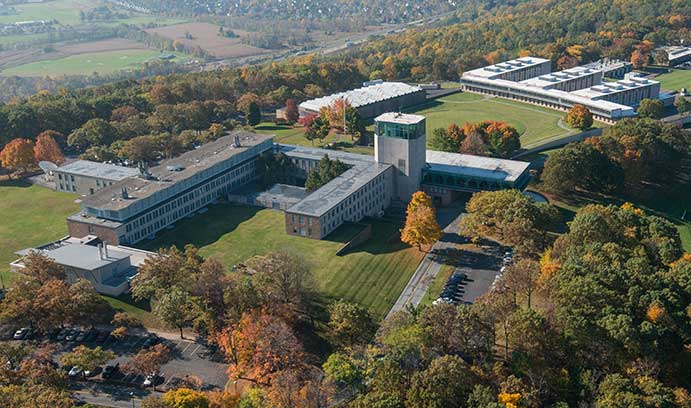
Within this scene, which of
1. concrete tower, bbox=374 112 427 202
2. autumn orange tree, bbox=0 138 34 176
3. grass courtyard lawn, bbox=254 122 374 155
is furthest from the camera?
grass courtyard lawn, bbox=254 122 374 155

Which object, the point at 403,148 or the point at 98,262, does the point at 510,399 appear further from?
the point at 403,148

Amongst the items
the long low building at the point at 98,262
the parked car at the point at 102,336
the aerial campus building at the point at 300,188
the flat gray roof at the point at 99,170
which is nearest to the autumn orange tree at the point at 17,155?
the flat gray roof at the point at 99,170

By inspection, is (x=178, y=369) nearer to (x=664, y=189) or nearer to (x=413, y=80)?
(x=664, y=189)

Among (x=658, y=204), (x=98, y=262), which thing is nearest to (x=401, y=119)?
(x=658, y=204)

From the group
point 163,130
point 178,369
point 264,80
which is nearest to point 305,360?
point 178,369

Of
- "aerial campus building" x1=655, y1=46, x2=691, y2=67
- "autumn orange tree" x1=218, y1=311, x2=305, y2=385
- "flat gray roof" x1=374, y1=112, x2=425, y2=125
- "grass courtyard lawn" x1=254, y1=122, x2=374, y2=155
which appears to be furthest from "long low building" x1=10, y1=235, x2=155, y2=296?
"aerial campus building" x1=655, y1=46, x2=691, y2=67

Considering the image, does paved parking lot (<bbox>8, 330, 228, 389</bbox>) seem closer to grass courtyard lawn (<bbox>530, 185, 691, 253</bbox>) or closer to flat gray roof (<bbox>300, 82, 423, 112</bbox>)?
grass courtyard lawn (<bbox>530, 185, 691, 253</bbox>)
